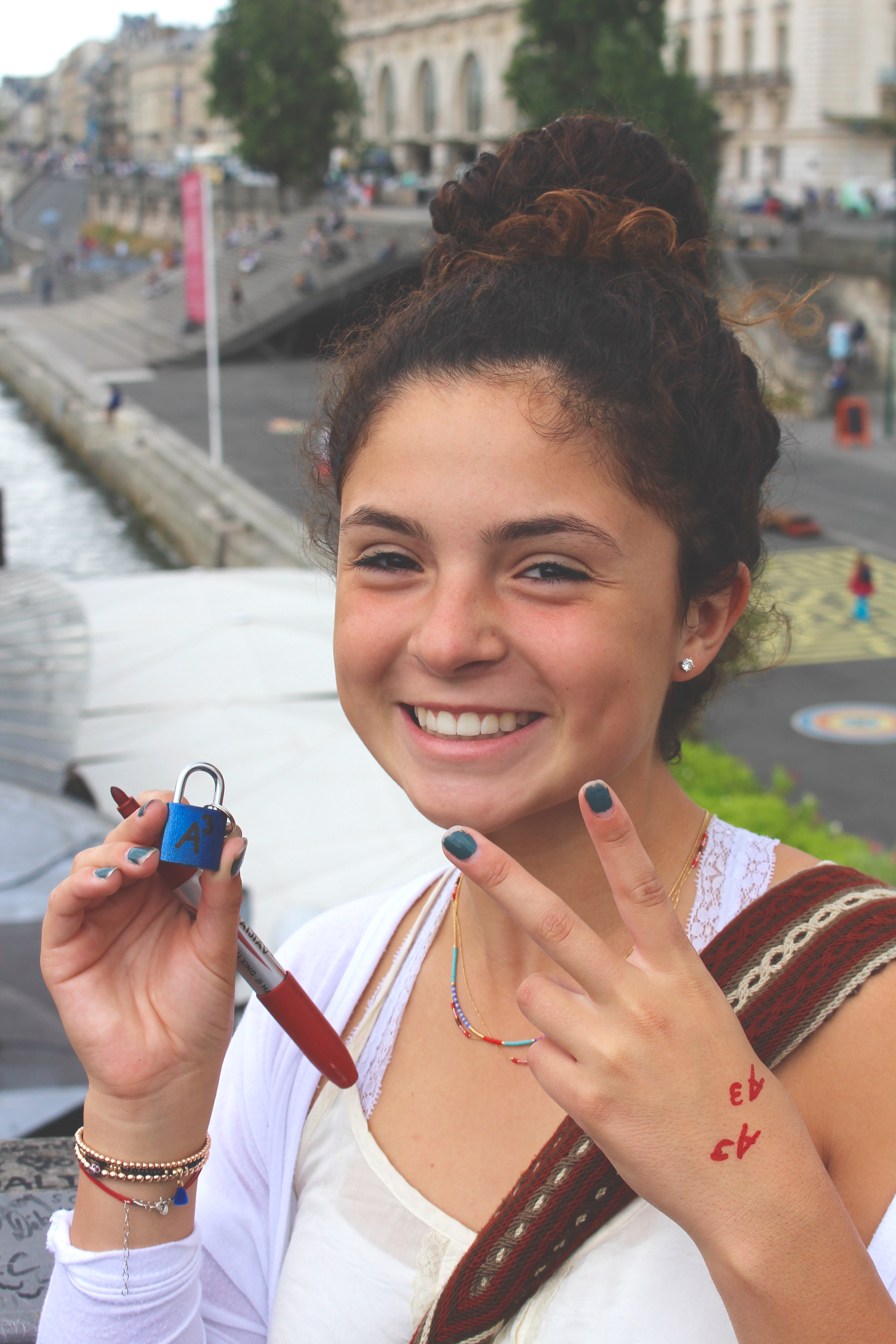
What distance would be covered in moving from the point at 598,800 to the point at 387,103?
86831 mm

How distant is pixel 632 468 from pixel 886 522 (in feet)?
67.0

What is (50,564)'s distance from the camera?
928 inches

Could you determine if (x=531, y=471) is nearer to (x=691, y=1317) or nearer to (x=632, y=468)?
(x=632, y=468)

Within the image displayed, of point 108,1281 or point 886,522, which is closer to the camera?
point 108,1281

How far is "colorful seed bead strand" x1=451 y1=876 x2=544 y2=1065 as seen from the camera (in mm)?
1854

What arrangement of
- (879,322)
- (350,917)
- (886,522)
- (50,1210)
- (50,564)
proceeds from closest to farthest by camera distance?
1. (50,1210)
2. (350,917)
3. (886,522)
4. (50,564)
5. (879,322)

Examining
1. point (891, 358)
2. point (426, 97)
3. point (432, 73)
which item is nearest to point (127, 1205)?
point (891, 358)

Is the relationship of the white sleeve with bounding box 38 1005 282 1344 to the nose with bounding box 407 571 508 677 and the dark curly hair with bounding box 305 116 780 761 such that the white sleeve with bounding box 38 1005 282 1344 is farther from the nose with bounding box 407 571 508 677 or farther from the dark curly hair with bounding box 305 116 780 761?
the dark curly hair with bounding box 305 116 780 761

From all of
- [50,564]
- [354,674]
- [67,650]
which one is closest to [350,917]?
[354,674]

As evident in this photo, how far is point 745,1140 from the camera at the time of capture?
1292 millimetres

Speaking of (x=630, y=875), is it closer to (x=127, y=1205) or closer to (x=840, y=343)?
(x=127, y=1205)

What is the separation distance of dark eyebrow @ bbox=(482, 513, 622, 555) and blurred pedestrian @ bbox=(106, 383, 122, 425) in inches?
1147

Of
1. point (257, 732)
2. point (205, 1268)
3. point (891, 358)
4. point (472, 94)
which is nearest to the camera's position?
point (205, 1268)

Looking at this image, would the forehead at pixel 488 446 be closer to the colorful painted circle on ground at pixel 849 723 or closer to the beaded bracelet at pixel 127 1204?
the beaded bracelet at pixel 127 1204
